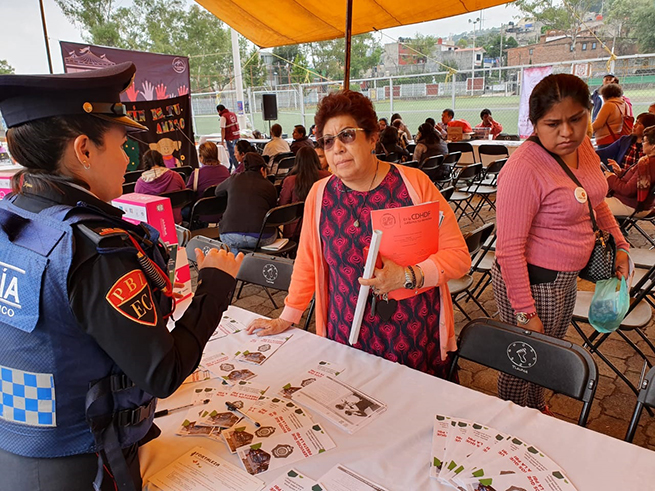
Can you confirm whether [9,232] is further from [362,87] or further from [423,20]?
[362,87]

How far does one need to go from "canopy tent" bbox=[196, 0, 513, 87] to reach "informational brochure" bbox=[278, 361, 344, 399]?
370 centimetres

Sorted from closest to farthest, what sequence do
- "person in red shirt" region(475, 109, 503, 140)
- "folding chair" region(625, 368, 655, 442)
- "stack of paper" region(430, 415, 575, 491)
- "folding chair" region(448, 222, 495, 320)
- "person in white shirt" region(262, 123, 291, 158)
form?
1. "stack of paper" region(430, 415, 575, 491)
2. "folding chair" region(625, 368, 655, 442)
3. "folding chair" region(448, 222, 495, 320)
4. "person in white shirt" region(262, 123, 291, 158)
5. "person in red shirt" region(475, 109, 503, 140)

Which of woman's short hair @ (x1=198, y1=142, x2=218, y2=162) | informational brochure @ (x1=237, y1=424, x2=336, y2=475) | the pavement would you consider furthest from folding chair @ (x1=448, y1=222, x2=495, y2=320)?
woman's short hair @ (x1=198, y1=142, x2=218, y2=162)

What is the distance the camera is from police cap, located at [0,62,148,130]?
30.8 inches

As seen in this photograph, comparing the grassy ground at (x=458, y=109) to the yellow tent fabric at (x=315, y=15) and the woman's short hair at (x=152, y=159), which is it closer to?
the yellow tent fabric at (x=315, y=15)


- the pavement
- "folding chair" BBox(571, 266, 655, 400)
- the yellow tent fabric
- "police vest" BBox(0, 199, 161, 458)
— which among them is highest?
the yellow tent fabric

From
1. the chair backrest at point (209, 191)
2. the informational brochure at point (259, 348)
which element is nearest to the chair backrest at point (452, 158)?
the chair backrest at point (209, 191)

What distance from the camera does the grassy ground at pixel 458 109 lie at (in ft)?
38.4

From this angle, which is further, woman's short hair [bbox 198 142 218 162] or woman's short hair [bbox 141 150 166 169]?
woman's short hair [bbox 198 142 218 162]

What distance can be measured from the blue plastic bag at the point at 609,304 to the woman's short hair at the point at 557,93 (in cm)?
75

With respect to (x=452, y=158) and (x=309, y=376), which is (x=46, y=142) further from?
(x=452, y=158)

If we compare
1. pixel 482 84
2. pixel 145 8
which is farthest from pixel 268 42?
pixel 145 8

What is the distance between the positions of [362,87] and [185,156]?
7379mm

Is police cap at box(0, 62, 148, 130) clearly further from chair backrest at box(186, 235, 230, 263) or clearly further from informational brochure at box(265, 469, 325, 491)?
chair backrest at box(186, 235, 230, 263)
